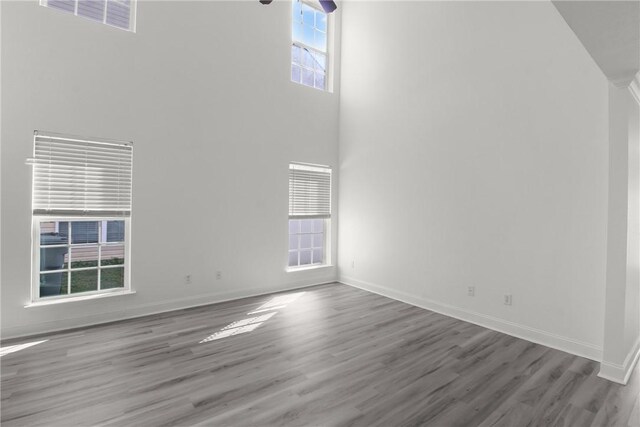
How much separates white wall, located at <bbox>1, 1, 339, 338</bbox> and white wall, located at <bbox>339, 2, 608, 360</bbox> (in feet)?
3.88

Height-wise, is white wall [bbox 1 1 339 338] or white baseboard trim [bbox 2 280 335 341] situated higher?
white wall [bbox 1 1 339 338]

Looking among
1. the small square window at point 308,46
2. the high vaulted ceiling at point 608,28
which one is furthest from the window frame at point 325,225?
the high vaulted ceiling at point 608,28

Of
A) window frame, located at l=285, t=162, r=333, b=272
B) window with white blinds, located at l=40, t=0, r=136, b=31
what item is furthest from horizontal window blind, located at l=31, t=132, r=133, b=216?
window frame, located at l=285, t=162, r=333, b=272

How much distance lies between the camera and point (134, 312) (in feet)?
12.8

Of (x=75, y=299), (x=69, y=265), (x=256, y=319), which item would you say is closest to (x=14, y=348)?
(x=75, y=299)

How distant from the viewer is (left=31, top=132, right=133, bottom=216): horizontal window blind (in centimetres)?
337

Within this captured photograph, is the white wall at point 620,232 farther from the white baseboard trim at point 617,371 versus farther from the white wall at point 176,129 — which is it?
the white wall at point 176,129

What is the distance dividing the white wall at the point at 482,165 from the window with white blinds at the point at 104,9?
334cm

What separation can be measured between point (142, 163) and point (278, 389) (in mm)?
3044

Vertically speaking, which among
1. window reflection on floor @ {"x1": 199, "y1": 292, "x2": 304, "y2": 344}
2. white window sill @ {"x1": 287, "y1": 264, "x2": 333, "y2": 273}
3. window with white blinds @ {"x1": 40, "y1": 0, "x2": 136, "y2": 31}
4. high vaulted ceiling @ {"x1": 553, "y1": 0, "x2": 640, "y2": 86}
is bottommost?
window reflection on floor @ {"x1": 199, "y1": 292, "x2": 304, "y2": 344}

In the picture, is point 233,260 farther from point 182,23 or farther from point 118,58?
point 182,23

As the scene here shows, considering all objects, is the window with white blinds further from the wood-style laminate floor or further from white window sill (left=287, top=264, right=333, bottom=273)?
white window sill (left=287, top=264, right=333, bottom=273)

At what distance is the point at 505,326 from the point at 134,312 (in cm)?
434

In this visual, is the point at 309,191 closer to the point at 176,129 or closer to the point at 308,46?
the point at 176,129
